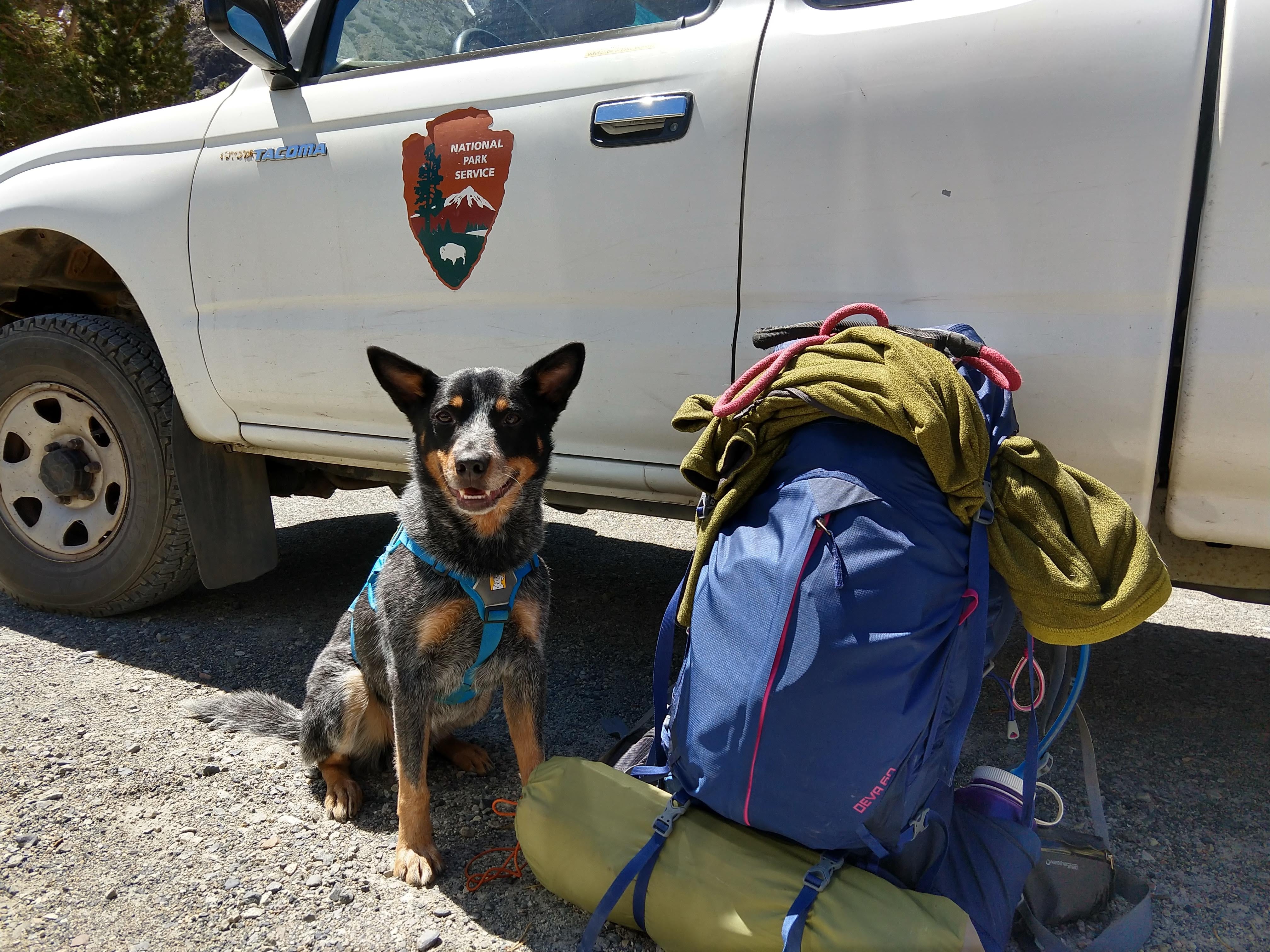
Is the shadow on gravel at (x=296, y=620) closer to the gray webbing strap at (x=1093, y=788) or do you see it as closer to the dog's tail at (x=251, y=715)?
the dog's tail at (x=251, y=715)

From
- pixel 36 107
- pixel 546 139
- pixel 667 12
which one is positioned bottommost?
pixel 546 139

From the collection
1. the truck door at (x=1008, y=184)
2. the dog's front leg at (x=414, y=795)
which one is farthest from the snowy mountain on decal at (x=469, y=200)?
the dog's front leg at (x=414, y=795)

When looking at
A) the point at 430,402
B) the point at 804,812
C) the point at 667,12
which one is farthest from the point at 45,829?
the point at 667,12

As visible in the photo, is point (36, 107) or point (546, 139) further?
point (36, 107)

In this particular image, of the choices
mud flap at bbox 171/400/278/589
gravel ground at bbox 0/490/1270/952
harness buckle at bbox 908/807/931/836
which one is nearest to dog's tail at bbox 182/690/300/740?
gravel ground at bbox 0/490/1270/952

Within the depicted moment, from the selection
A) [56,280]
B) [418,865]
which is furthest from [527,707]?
[56,280]

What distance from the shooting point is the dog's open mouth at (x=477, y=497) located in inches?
86.8

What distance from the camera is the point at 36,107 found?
12.5 meters

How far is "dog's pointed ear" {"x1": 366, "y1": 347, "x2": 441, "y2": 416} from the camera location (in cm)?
227

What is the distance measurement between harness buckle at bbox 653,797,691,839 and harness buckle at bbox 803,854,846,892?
0.97 feet

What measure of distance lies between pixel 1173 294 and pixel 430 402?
1.93 m

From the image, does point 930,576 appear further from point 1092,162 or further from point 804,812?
point 1092,162

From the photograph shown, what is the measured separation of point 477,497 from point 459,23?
1894mm

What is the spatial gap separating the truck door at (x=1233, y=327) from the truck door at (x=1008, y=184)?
0.20 feet
